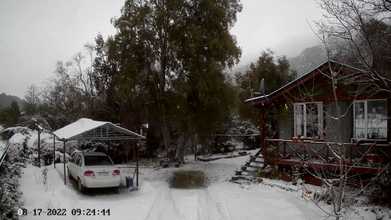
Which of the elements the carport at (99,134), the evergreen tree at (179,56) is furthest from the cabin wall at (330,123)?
the carport at (99,134)

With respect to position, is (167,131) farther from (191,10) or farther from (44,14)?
(44,14)

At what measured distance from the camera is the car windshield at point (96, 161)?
12969mm

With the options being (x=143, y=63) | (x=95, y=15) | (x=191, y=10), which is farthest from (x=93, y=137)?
(x=95, y=15)

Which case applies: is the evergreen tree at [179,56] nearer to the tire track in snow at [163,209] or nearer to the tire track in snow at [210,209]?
the tire track in snow at [163,209]

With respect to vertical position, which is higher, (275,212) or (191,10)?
(191,10)

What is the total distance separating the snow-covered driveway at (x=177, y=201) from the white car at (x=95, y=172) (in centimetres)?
47

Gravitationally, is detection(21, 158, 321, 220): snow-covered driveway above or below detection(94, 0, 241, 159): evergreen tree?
below

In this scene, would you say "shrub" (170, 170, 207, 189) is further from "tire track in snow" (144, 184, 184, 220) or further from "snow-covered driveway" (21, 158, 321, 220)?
"tire track in snow" (144, 184, 184, 220)

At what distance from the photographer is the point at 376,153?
1256 cm

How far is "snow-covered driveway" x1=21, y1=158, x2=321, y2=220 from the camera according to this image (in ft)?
32.9

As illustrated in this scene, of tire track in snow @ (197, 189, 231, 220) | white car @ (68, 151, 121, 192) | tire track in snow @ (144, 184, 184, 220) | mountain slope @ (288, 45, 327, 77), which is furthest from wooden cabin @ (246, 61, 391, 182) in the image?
white car @ (68, 151, 121, 192)

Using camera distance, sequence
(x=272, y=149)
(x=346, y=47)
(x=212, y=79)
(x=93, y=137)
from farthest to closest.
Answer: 1. (x=212, y=79)
2. (x=272, y=149)
3. (x=93, y=137)
4. (x=346, y=47)

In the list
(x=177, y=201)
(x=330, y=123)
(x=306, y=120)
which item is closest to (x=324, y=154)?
(x=330, y=123)

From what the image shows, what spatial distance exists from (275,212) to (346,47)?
547 centimetres
